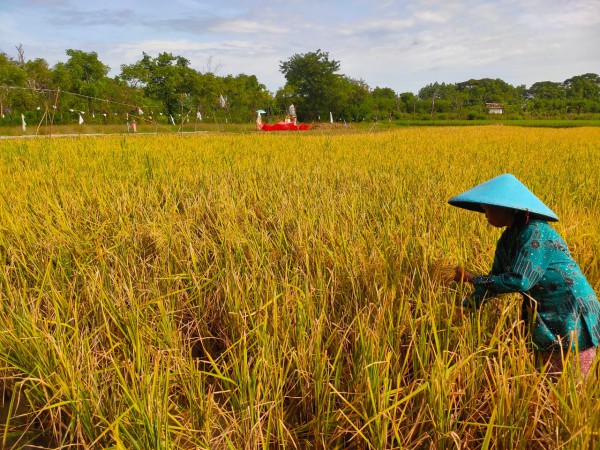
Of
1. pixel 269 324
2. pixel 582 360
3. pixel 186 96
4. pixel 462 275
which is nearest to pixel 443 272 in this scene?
pixel 462 275

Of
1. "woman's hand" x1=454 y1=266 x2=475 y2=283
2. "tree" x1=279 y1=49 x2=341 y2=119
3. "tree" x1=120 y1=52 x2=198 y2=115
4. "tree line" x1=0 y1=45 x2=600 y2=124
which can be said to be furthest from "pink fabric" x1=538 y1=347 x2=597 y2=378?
"tree" x1=279 y1=49 x2=341 y2=119

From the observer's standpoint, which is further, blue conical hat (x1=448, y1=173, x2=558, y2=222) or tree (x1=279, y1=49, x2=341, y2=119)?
tree (x1=279, y1=49, x2=341, y2=119)

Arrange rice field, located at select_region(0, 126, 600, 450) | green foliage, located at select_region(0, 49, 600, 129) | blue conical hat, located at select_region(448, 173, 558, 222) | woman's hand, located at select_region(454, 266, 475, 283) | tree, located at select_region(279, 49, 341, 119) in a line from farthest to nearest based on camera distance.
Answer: tree, located at select_region(279, 49, 341, 119)
green foliage, located at select_region(0, 49, 600, 129)
woman's hand, located at select_region(454, 266, 475, 283)
blue conical hat, located at select_region(448, 173, 558, 222)
rice field, located at select_region(0, 126, 600, 450)

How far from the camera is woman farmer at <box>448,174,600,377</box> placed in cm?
124

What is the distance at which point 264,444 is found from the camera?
1.00m

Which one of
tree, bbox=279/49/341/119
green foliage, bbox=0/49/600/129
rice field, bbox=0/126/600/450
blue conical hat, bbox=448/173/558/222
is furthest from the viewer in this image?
tree, bbox=279/49/341/119

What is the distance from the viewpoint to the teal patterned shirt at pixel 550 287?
1249 mm

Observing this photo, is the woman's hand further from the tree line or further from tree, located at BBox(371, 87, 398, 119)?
tree, located at BBox(371, 87, 398, 119)

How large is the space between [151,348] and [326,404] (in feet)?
1.81

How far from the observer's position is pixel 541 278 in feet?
4.31

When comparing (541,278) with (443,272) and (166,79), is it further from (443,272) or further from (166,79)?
(166,79)

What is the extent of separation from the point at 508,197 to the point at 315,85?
127ft

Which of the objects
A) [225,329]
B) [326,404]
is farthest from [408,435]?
[225,329]

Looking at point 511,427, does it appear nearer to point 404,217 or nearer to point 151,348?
point 151,348
